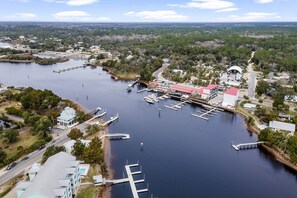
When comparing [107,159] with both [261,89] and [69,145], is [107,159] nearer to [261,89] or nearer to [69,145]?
[69,145]

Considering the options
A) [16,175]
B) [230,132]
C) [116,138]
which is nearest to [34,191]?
[16,175]

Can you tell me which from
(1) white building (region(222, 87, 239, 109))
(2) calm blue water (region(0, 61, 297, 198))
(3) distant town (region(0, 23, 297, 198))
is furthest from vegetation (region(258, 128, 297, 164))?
(1) white building (region(222, 87, 239, 109))

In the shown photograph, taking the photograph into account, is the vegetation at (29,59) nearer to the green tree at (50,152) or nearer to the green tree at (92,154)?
the green tree at (50,152)

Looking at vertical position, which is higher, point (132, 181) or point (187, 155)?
point (132, 181)

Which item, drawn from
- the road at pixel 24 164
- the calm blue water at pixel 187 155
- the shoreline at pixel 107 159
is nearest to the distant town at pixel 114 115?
the road at pixel 24 164

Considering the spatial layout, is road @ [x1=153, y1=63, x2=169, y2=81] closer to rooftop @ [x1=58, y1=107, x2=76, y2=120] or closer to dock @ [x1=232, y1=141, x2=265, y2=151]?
rooftop @ [x1=58, y1=107, x2=76, y2=120]

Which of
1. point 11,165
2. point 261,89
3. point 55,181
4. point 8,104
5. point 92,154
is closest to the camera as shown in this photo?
point 55,181

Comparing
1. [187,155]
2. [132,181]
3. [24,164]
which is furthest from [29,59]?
[132,181]
